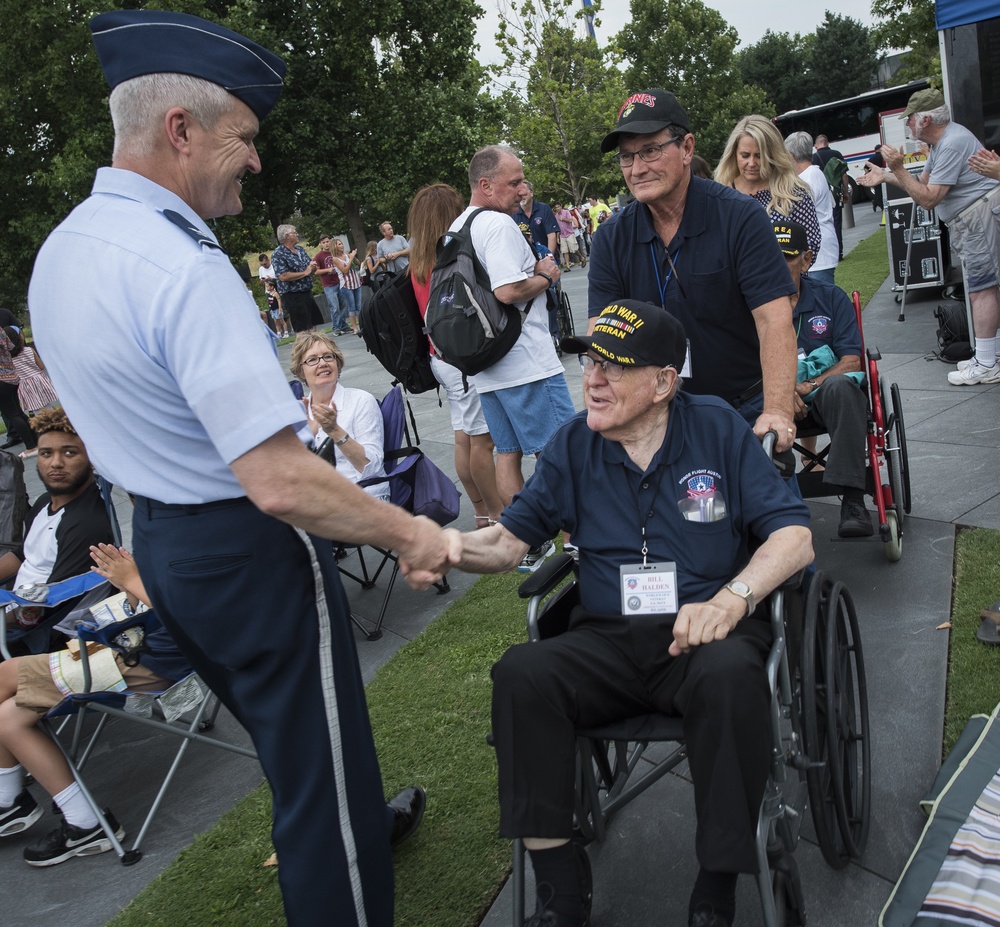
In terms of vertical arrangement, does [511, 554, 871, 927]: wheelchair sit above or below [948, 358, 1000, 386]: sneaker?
below

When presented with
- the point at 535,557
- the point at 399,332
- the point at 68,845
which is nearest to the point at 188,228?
the point at 68,845

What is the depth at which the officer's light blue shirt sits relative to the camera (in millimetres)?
1608

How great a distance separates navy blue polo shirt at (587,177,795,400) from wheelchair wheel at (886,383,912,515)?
3.81ft

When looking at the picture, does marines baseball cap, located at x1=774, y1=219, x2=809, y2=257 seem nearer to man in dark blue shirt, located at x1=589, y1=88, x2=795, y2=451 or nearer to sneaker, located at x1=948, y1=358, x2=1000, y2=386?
man in dark blue shirt, located at x1=589, y1=88, x2=795, y2=451

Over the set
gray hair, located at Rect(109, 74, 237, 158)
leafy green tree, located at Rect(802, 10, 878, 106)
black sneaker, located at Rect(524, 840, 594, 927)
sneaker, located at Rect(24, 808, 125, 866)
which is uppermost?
leafy green tree, located at Rect(802, 10, 878, 106)

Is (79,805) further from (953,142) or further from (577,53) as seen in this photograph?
A: (577,53)

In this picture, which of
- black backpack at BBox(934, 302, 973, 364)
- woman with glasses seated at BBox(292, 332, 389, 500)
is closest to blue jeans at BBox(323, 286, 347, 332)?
black backpack at BBox(934, 302, 973, 364)

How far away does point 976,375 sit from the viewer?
643cm

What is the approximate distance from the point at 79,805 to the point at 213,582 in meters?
1.84

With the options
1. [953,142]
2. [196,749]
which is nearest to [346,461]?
[196,749]

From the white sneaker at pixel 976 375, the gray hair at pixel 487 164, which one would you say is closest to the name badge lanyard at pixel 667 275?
the gray hair at pixel 487 164

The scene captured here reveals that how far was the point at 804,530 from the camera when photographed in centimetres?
231

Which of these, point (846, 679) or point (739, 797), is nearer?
point (739, 797)

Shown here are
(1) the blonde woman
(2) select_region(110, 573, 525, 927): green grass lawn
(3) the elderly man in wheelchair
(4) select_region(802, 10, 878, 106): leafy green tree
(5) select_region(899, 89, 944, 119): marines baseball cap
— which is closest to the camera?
(3) the elderly man in wheelchair
